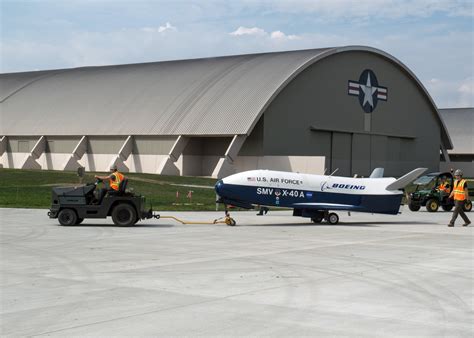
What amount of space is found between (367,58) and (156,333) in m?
59.4

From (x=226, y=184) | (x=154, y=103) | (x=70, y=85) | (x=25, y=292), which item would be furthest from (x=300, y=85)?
(x=25, y=292)

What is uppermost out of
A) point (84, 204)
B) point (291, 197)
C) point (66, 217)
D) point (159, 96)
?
point (159, 96)

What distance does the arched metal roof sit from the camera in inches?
2219

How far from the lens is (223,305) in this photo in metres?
10.8

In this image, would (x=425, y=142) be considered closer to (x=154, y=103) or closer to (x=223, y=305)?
(x=154, y=103)

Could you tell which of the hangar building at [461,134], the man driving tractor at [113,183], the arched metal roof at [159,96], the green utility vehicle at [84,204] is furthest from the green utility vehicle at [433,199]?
the hangar building at [461,134]

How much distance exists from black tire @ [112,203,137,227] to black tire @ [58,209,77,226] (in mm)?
1251

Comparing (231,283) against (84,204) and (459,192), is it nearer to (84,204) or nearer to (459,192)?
(84,204)

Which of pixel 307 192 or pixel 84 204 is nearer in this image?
pixel 84 204

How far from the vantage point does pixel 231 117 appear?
2185 inches

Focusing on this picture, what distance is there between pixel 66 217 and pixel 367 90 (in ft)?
152

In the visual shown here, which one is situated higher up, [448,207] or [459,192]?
[459,192]

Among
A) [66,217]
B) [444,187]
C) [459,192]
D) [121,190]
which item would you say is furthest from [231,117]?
[66,217]

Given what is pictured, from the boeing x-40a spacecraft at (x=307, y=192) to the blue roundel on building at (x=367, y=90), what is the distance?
37.1m
